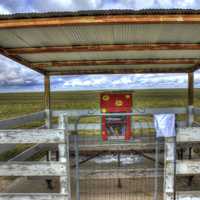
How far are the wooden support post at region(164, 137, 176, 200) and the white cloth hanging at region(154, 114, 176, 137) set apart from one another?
102mm

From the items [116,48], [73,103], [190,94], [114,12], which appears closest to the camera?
[114,12]

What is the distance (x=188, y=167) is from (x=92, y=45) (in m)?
2.63

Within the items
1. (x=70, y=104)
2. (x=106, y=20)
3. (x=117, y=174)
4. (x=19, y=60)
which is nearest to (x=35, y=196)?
(x=117, y=174)

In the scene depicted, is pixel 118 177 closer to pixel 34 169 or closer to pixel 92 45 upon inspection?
pixel 34 169

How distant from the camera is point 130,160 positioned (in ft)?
21.3

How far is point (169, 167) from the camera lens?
3.11 meters

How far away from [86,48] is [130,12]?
1.48m

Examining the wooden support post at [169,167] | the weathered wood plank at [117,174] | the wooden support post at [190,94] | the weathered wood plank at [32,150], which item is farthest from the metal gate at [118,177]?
the wooden support post at [190,94]

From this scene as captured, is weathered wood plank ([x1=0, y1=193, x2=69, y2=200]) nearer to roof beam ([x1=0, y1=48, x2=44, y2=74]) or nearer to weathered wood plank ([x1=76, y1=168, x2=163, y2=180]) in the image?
weathered wood plank ([x1=76, y1=168, x2=163, y2=180])

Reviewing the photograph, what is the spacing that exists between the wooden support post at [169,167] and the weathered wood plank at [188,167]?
0.26 ft

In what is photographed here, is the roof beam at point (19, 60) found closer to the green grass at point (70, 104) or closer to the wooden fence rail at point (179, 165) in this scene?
the green grass at point (70, 104)

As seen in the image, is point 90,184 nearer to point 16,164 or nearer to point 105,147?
point 105,147

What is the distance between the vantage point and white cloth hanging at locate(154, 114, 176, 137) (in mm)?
3016

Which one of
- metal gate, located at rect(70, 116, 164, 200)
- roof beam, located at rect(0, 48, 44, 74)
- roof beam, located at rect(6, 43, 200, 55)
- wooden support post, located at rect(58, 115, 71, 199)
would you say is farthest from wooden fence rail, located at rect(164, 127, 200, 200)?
roof beam, located at rect(0, 48, 44, 74)
